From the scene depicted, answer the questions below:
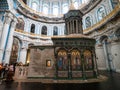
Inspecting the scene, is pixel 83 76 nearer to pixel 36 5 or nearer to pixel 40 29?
pixel 40 29

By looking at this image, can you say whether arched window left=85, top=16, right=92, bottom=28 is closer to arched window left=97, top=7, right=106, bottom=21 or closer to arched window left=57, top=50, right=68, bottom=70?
arched window left=97, top=7, right=106, bottom=21

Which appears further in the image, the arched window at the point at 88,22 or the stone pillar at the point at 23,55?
the arched window at the point at 88,22

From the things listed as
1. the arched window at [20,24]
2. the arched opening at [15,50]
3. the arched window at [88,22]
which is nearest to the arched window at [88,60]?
the arched window at [88,22]

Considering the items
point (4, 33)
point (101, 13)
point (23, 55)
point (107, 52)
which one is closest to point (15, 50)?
point (23, 55)

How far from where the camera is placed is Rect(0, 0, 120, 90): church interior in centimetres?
895

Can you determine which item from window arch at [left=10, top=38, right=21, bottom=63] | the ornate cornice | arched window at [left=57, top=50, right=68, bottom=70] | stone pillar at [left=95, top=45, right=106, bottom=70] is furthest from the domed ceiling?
arched window at [left=57, top=50, right=68, bottom=70]

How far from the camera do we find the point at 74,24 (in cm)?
1209

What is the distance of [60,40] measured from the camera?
9383mm

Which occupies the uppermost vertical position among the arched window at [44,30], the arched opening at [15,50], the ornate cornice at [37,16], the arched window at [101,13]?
the ornate cornice at [37,16]

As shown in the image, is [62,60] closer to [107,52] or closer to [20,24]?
[107,52]

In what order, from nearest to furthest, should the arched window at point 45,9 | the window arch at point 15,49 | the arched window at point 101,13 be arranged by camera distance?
the arched window at point 101,13 → the window arch at point 15,49 → the arched window at point 45,9

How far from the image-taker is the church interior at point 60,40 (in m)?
8.95

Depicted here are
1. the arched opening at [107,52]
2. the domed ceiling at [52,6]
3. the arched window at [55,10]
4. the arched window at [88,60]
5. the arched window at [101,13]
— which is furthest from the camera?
the arched window at [55,10]

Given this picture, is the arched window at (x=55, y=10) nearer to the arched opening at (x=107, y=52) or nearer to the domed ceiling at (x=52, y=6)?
the domed ceiling at (x=52, y=6)
